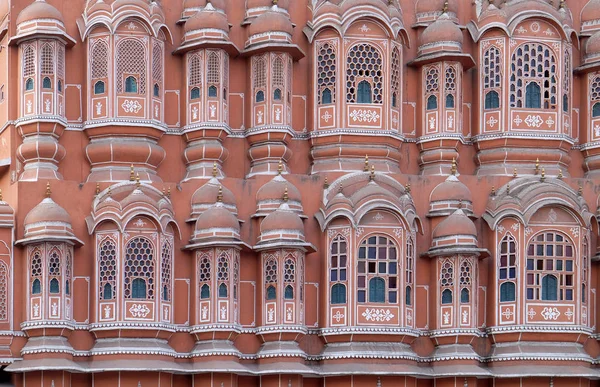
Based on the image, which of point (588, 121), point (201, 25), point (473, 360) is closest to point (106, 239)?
point (201, 25)

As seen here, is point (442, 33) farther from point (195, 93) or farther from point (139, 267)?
point (139, 267)

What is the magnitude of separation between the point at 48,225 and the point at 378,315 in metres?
7.70

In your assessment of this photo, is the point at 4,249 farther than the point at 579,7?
No

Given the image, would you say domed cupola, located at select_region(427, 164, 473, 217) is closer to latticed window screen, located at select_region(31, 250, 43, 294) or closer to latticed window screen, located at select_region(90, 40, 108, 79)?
latticed window screen, located at select_region(90, 40, 108, 79)

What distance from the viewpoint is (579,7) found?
46.4 meters

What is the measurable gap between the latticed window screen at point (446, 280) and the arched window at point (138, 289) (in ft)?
22.7

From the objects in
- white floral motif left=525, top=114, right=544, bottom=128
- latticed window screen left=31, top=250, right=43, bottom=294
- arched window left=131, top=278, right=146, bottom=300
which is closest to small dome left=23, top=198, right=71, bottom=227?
latticed window screen left=31, top=250, right=43, bottom=294

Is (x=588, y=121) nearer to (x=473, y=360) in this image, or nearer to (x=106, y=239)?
(x=473, y=360)

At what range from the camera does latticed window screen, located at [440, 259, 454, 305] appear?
140ft

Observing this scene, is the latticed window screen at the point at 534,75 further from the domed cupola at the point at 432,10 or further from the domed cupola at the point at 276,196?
the domed cupola at the point at 276,196

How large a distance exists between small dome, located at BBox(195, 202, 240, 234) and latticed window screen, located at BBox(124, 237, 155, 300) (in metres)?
1.39

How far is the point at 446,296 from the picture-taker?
42.9m

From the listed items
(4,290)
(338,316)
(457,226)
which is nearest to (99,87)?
(4,290)

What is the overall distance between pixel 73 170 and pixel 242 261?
4.48 meters
